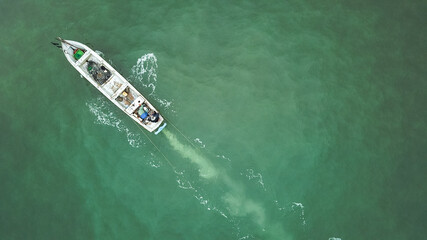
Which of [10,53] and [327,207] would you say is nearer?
[327,207]

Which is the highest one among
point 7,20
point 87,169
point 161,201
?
point 7,20

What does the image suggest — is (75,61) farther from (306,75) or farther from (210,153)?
(306,75)

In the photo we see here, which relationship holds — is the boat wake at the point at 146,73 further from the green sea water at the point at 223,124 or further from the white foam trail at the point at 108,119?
the white foam trail at the point at 108,119

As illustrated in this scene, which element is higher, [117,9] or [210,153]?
[117,9]

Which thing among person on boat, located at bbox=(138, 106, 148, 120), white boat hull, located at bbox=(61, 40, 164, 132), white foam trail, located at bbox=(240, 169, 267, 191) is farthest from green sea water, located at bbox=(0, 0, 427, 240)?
person on boat, located at bbox=(138, 106, 148, 120)

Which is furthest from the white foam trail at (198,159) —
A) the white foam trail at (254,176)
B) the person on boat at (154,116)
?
the white foam trail at (254,176)

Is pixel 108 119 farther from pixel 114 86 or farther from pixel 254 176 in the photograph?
pixel 254 176

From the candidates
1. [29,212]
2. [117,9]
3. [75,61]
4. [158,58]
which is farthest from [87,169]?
[117,9]

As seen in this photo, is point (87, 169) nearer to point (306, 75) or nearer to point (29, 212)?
point (29, 212)
